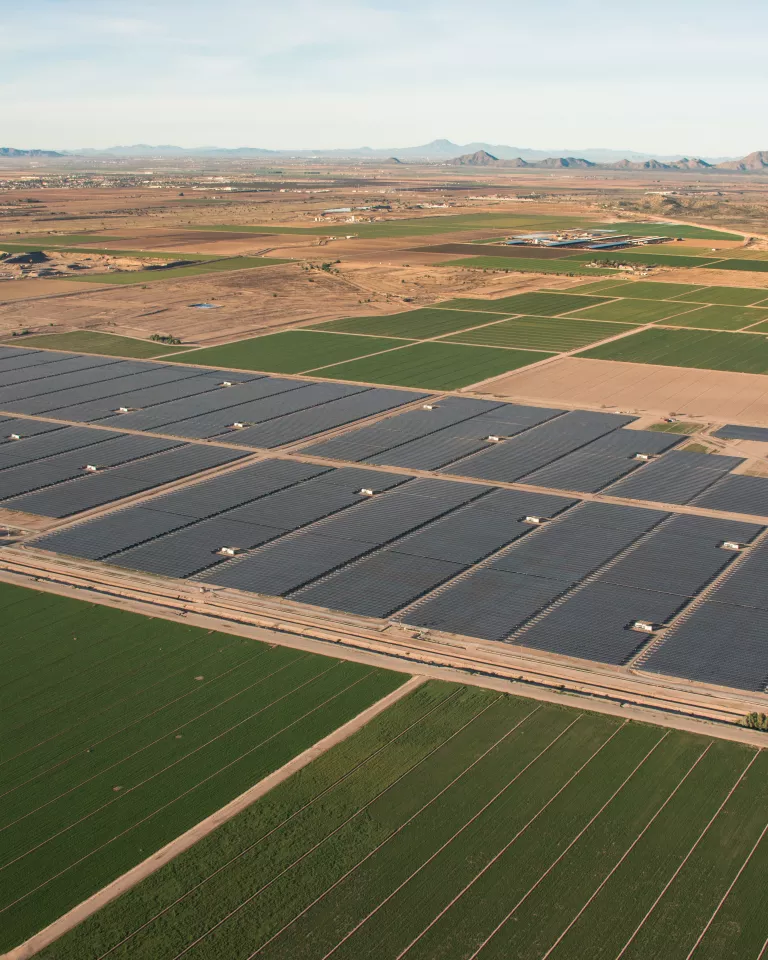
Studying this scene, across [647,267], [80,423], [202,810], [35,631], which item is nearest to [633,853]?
[202,810]

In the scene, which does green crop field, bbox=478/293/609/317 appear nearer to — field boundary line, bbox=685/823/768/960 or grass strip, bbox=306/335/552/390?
grass strip, bbox=306/335/552/390

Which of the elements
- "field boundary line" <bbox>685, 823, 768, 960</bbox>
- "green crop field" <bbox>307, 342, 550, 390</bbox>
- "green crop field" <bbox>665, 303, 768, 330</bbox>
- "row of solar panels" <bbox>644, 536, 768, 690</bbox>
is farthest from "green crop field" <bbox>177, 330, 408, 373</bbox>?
"field boundary line" <bbox>685, 823, 768, 960</bbox>

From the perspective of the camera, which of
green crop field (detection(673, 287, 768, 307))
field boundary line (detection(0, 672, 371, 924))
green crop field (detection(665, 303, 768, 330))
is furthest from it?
green crop field (detection(673, 287, 768, 307))

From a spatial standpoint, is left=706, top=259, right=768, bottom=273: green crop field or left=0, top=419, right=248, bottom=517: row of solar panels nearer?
left=0, top=419, right=248, bottom=517: row of solar panels

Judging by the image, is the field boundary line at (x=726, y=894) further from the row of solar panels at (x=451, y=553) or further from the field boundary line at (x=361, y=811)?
the row of solar panels at (x=451, y=553)

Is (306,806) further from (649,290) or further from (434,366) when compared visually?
(649,290)
